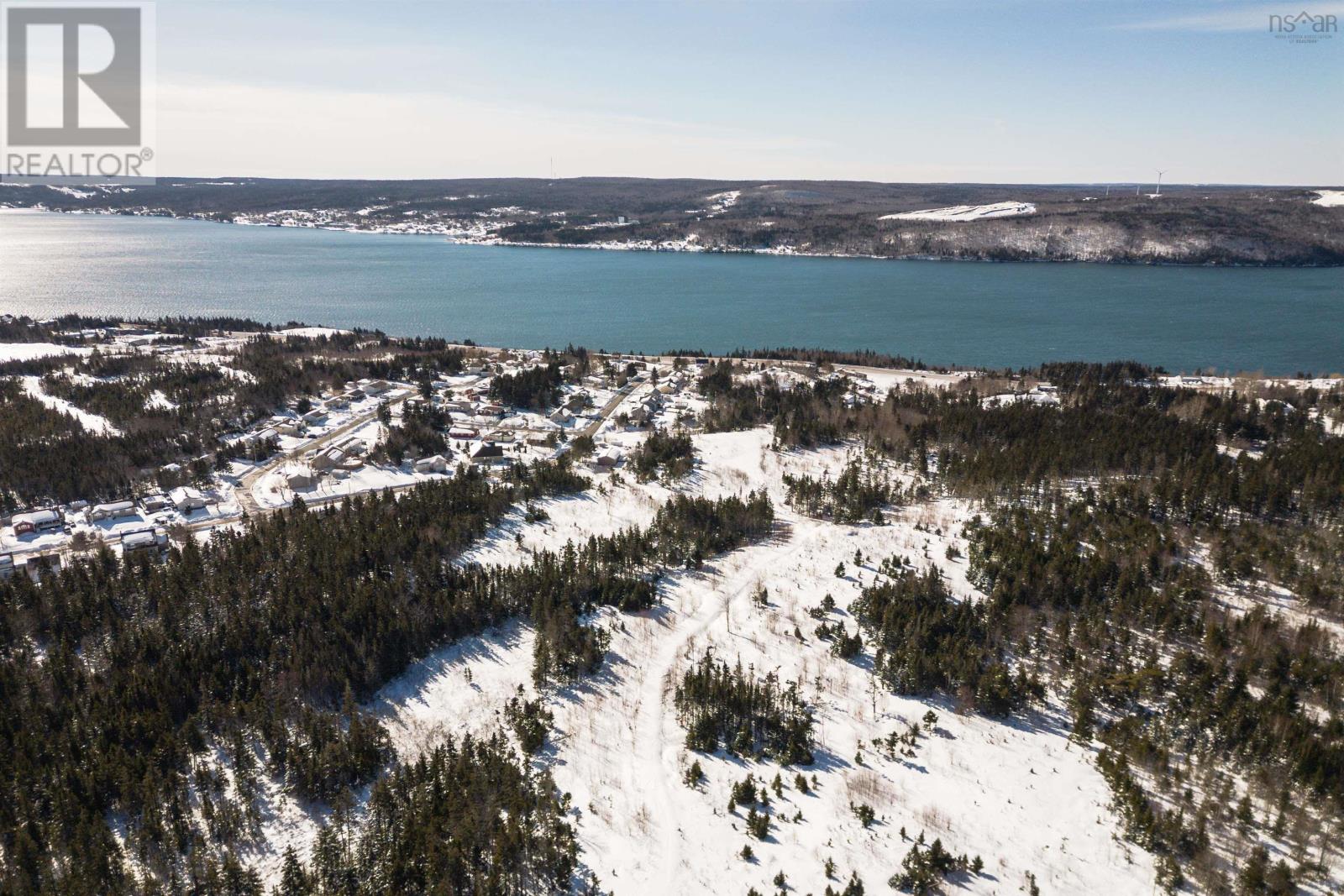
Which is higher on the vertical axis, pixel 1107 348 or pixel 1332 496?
pixel 1107 348

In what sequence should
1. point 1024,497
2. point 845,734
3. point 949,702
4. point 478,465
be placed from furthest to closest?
point 478,465
point 1024,497
point 949,702
point 845,734

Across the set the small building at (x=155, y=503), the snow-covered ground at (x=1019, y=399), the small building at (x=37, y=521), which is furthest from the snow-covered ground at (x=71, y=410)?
the snow-covered ground at (x=1019, y=399)

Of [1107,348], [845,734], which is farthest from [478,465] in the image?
[1107,348]

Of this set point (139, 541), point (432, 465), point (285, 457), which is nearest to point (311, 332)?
point (285, 457)

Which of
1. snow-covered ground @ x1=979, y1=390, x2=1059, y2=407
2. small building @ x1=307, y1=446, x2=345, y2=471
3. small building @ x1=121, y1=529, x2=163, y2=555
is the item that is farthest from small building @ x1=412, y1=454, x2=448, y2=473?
snow-covered ground @ x1=979, y1=390, x2=1059, y2=407

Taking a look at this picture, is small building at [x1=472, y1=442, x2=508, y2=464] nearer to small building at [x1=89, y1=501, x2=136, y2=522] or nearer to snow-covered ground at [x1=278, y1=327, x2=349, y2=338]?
small building at [x1=89, y1=501, x2=136, y2=522]

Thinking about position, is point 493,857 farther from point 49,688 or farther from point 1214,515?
point 1214,515

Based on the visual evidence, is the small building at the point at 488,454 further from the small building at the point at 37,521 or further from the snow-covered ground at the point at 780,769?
the small building at the point at 37,521
